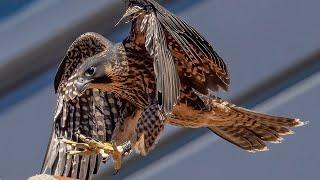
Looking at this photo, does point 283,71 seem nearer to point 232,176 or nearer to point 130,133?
point 232,176

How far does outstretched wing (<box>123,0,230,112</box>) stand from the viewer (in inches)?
118

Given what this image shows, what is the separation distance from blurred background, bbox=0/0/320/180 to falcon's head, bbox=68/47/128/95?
1.05m

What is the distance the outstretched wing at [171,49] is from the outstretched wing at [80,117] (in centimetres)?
18

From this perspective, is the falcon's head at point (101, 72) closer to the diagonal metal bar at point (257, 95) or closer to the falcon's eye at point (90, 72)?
the falcon's eye at point (90, 72)

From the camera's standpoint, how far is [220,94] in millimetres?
4234

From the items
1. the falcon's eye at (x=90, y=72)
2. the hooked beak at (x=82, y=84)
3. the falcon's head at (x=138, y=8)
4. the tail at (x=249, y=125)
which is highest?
the falcon's head at (x=138, y=8)

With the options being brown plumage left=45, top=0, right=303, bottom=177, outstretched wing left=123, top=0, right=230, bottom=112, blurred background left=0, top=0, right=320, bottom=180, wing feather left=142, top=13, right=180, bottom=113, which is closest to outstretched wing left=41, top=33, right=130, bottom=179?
brown plumage left=45, top=0, right=303, bottom=177

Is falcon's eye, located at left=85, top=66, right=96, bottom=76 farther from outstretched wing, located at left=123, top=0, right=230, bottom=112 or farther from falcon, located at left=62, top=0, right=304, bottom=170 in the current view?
outstretched wing, located at left=123, top=0, right=230, bottom=112

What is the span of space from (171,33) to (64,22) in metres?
1.36

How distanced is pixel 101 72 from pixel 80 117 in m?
0.19

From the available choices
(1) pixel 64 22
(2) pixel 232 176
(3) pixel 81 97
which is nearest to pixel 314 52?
(2) pixel 232 176

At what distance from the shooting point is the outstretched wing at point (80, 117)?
3.24 metres

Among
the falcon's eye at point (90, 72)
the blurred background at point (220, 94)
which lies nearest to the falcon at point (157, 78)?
the falcon's eye at point (90, 72)

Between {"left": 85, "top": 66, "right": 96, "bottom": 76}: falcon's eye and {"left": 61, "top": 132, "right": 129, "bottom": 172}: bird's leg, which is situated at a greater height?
{"left": 85, "top": 66, "right": 96, "bottom": 76}: falcon's eye
